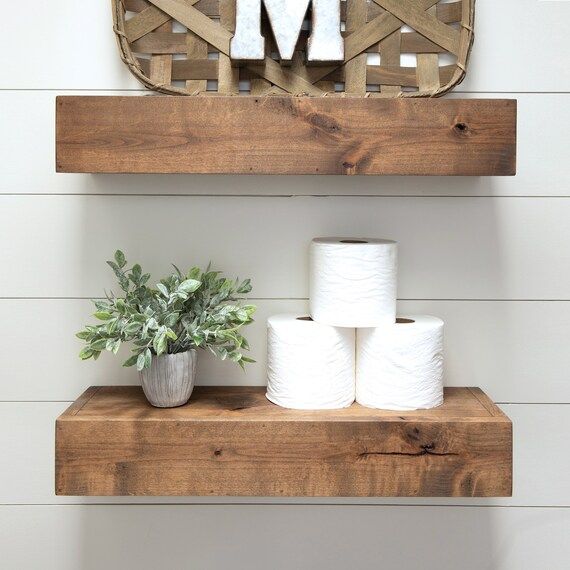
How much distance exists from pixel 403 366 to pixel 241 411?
0.24m

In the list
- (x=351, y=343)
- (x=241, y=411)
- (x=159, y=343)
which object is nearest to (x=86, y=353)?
(x=159, y=343)

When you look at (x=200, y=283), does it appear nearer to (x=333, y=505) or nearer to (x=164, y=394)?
(x=164, y=394)

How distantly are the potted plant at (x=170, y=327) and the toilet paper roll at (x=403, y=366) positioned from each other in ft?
0.62

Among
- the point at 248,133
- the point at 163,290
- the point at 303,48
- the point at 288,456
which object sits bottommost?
the point at 288,456

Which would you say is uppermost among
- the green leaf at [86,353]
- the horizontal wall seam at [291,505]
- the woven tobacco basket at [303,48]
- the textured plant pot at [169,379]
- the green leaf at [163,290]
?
the woven tobacco basket at [303,48]

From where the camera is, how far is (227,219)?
1077mm

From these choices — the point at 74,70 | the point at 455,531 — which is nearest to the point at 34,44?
the point at 74,70

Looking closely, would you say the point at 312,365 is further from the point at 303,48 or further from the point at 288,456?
the point at 303,48

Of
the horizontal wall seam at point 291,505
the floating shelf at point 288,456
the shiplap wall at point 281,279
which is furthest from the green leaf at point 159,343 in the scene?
the horizontal wall seam at point 291,505

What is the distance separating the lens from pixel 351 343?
98 centimetres

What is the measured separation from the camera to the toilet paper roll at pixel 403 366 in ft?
3.10

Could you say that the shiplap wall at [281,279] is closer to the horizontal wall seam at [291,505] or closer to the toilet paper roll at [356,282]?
the horizontal wall seam at [291,505]

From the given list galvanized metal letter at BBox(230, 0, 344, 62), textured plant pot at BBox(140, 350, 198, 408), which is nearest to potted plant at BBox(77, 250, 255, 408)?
textured plant pot at BBox(140, 350, 198, 408)

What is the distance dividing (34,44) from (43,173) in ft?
0.67
